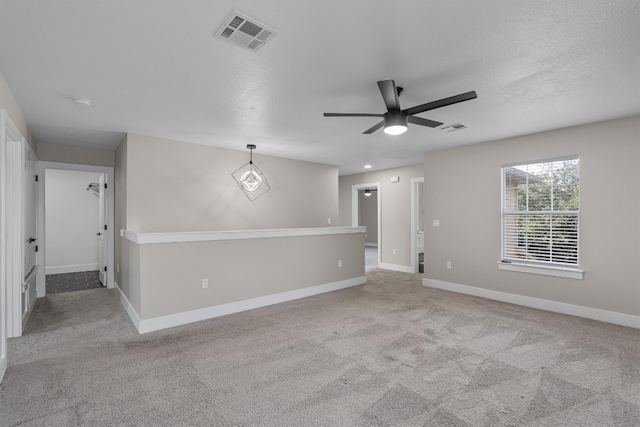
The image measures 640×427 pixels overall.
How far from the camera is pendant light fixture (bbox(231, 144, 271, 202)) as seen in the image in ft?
18.0

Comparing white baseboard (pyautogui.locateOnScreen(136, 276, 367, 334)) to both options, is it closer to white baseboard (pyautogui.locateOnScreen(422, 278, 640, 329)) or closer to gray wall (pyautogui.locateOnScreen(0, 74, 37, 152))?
white baseboard (pyautogui.locateOnScreen(422, 278, 640, 329))

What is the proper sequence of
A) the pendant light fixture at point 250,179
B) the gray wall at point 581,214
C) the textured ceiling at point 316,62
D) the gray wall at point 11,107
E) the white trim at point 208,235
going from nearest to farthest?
the textured ceiling at point 316,62 → the gray wall at point 11,107 → the white trim at point 208,235 → the gray wall at point 581,214 → the pendant light fixture at point 250,179

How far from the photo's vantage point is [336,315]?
3.98 metres

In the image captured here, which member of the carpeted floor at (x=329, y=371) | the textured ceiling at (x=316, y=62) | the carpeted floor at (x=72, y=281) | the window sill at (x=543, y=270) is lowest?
the carpeted floor at (x=72, y=281)

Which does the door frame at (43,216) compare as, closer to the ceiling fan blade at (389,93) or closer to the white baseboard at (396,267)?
the ceiling fan blade at (389,93)

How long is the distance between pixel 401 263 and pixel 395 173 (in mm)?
2144

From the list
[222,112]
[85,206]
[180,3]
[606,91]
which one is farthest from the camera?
[85,206]

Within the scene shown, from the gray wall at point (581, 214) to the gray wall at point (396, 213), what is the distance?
1.50 meters

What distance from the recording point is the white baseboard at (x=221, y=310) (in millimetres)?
3506

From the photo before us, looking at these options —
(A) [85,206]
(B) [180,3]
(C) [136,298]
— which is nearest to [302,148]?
(C) [136,298]

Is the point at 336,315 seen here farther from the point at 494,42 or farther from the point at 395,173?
the point at 395,173

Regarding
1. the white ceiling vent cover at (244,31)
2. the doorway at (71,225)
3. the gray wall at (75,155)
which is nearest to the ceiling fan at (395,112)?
the white ceiling vent cover at (244,31)

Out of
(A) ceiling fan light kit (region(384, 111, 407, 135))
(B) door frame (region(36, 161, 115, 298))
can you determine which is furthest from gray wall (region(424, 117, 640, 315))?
(B) door frame (region(36, 161, 115, 298))

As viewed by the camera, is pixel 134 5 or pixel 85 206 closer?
pixel 134 5
